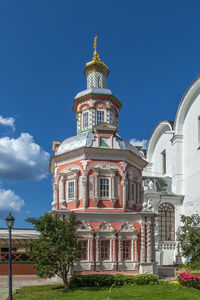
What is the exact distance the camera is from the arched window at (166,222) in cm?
2728

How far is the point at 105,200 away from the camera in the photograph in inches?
778

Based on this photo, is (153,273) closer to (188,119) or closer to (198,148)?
(198,148)

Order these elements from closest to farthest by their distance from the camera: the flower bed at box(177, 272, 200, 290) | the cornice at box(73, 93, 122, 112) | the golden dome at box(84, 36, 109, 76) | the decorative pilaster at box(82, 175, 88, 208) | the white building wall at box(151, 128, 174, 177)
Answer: the flower bed at box(177, 272, 200, 290), the decorative pilaster at box(82, 175, 88, 208), the cornice at box(73, 93, 122, 112), the golden dome at box(84, 36, 109, 76), the white building wall at box(151, 128, 174, 177)

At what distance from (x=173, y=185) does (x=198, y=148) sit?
4252 millimetres

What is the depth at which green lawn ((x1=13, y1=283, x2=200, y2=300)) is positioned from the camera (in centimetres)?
1391

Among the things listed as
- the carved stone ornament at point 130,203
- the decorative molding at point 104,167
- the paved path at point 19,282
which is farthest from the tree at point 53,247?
the carved stone ornament at point 130,203

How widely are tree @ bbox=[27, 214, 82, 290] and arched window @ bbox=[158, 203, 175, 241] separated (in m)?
13.0

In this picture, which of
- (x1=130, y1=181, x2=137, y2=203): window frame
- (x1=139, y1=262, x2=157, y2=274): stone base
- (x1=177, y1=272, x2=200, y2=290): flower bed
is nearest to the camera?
(x1=177, y1=272, x2=200, y2=290): flower bed

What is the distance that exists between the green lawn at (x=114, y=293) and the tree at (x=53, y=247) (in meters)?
0.87

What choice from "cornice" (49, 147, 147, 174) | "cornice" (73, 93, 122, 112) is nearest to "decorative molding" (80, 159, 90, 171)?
"cornice" (49, 147, 147, 174)

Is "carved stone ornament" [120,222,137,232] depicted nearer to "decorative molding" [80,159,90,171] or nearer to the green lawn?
the green lawn

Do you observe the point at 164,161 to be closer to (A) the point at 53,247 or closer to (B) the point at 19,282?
(B) the point at 19,282

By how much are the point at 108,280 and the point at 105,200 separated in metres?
4.48

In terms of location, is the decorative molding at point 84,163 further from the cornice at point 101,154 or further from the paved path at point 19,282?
the paved path at point 19,282
